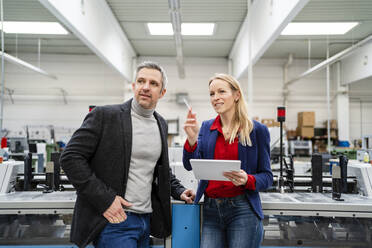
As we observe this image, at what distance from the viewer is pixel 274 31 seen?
3834 mm

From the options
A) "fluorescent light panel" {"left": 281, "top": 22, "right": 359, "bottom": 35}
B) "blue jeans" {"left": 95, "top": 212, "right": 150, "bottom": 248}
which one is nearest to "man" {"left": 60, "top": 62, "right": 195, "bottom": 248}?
"blue jeans" {"left": 95, "top": 212, "right": 150, "bottom": 248}

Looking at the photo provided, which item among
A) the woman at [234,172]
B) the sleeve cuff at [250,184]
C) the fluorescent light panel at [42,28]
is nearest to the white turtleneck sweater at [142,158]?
the woman at [234,172]

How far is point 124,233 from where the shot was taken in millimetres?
1188

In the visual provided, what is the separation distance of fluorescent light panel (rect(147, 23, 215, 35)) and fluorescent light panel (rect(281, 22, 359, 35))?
1.76m

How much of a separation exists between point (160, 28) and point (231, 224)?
5.89 meters

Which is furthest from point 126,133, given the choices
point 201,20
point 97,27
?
point 201,20

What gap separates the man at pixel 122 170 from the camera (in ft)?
3.67

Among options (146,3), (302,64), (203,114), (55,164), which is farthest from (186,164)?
(302,64)

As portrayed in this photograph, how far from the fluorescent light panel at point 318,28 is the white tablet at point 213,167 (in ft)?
17.7

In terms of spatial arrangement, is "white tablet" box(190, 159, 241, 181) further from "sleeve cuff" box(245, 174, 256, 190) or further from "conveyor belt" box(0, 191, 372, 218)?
"conveyor belt" box(0, 191, 372, 218)

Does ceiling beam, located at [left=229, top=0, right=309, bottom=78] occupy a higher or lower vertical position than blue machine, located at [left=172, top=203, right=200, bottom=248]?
higher

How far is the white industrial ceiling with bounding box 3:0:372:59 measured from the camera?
191 inches

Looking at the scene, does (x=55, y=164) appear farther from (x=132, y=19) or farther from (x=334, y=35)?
(x=334, y=35)

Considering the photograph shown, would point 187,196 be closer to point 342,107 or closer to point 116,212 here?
point 116,212
